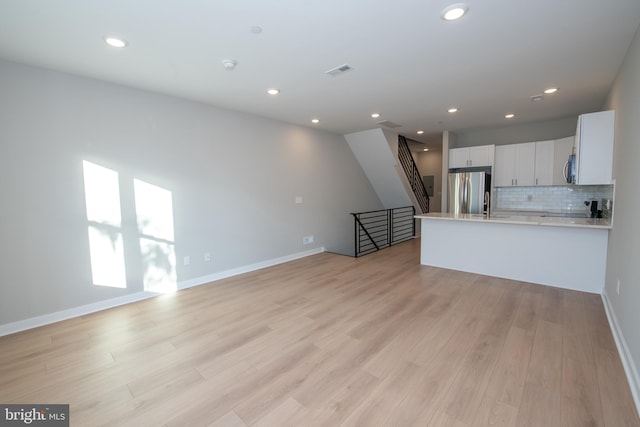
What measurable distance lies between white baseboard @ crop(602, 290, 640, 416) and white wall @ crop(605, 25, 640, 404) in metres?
0.01

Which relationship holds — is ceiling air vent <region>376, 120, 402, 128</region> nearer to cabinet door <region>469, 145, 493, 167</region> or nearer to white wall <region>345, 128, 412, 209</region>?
white wall <region>345, 128, 412, 209</region>

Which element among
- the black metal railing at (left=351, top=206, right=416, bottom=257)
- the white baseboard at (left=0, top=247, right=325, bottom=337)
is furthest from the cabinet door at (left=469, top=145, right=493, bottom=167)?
the white baseboard at (left=0, top=247, right=325, bottom=337)

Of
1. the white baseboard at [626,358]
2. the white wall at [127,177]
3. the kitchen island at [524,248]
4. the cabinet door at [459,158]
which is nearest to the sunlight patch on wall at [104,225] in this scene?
the white wall at [127,177]

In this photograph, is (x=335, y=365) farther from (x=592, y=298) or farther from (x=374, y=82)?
(x=592, y=298)

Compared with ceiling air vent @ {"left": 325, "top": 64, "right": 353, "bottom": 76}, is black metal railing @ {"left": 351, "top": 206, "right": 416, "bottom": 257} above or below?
below

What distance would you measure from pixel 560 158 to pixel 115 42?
6902mm

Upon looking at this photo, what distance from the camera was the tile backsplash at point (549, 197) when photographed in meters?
5.15

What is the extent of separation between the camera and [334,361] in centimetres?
223

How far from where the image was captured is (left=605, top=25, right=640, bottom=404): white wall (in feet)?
6.76

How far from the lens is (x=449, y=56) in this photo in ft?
9.07

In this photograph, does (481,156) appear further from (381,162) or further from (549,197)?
(381,162)

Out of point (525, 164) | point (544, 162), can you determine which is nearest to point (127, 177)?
point (525, 164)

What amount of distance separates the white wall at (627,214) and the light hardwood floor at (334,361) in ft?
0.89

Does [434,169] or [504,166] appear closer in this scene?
[504,166]
